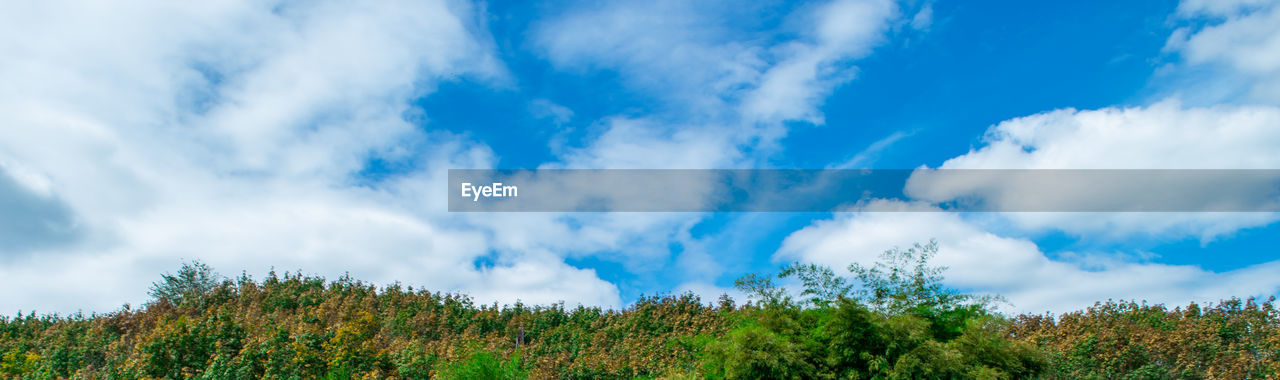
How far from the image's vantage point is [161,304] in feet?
91.8

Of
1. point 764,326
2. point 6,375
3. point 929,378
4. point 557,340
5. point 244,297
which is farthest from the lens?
point 244,297

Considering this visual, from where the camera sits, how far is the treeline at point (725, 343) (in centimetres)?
1478

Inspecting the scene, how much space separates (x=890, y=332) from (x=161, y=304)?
27.6m

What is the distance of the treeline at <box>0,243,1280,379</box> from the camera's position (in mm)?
14781

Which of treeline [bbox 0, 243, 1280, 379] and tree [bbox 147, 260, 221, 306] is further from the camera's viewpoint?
tree [bbox 147, 260, 221, 306]

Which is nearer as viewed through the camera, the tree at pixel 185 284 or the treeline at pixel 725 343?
the treeline at pixel 725 343

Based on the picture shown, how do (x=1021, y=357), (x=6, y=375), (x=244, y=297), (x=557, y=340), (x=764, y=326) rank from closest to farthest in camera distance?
1. (x=764, y=326)
2. (x=1021, y=357)
3. (x=6, y=375)
4. (x=557, y=340)
5. (x=244, y=297)

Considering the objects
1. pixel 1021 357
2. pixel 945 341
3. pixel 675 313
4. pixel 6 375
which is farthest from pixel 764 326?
pixel 6 375

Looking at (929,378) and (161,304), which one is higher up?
(161,304)

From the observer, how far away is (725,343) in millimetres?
15883

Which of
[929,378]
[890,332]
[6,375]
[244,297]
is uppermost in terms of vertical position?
[244,297]

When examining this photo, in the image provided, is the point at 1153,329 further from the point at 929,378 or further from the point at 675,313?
the point at 675,313

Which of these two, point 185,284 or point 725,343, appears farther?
point 185,284

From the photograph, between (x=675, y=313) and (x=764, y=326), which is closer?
(x=764, y=326)
